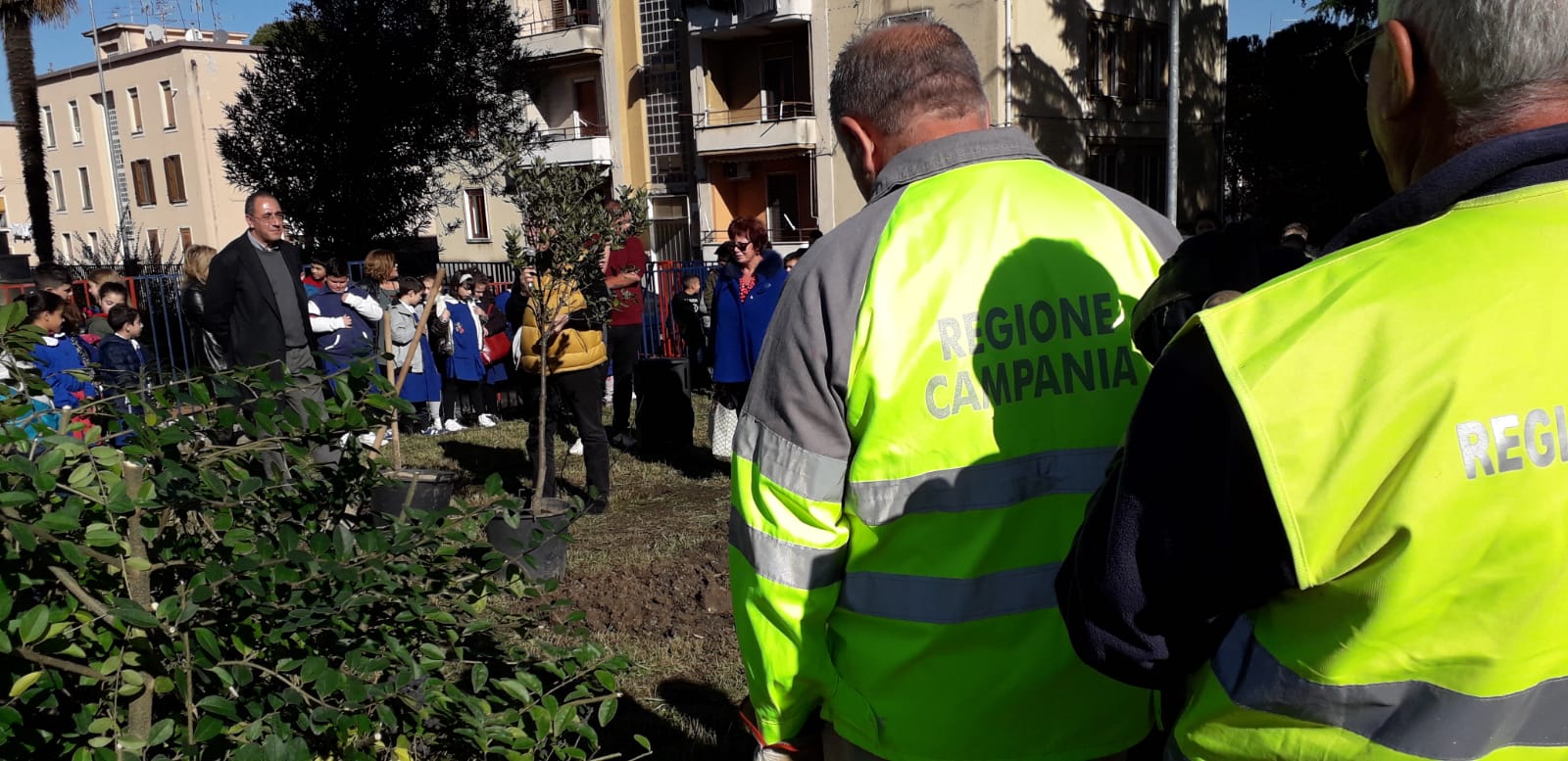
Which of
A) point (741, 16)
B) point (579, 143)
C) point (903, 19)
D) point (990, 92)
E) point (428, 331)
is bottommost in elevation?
point (428, 331)

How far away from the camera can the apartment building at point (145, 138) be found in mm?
39500

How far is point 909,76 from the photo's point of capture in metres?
1.93

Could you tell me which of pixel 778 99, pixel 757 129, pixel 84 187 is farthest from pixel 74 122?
pixel 757 129

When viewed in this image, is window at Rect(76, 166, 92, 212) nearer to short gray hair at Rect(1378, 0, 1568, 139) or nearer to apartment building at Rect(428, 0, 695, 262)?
apartment building at Rect(428, 0, 695, 262)

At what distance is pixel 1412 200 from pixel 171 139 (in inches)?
1850

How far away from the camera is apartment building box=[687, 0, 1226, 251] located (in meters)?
23.1

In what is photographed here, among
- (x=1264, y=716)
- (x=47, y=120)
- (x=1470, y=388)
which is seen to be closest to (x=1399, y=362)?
(x=1470, y=388)

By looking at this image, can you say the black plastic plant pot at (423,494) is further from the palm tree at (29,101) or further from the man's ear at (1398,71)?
the palm tree at (29,101)

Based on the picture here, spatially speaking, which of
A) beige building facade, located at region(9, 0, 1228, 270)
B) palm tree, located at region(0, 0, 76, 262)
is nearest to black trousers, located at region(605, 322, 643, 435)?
beige building facade, located at region(9, 0, 1228, 270)

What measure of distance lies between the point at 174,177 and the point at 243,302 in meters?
40.5

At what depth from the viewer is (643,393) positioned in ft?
29.1

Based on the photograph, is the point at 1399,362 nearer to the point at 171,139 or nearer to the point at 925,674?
the point at 925,674

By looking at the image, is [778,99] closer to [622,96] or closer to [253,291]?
[622,96]

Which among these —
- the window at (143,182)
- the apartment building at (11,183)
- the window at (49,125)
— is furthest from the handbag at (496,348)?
the apartment building at (11,183)
